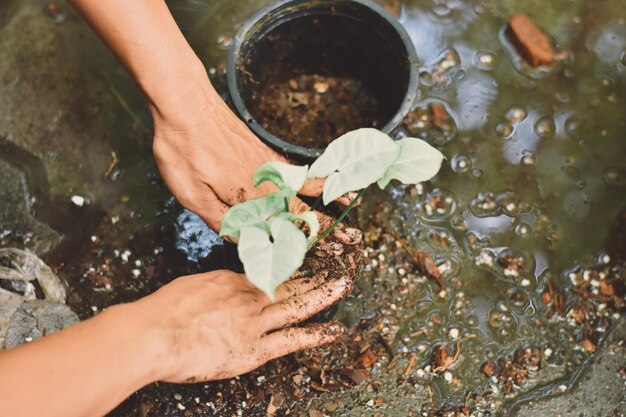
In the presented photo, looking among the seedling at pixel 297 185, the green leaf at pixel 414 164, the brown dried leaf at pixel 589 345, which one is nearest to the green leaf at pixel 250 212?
the seedling at pixel 297 185

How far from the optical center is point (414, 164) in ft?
3.73

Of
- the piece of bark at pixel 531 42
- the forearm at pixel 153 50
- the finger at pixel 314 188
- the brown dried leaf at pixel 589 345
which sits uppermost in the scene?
the forearm at pixel 153 50

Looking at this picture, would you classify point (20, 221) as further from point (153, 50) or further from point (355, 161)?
point (355, 161)

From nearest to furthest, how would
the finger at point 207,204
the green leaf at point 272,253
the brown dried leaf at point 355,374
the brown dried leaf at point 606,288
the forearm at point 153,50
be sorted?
the green leaf at point 272,253, the forearm at point 153,50, the finger at point 207,204, the brown dried leaf at point 355,374, the brown dried leaf at point 606,288

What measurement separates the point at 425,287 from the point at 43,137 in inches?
46.5

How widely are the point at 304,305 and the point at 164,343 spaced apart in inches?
12.1

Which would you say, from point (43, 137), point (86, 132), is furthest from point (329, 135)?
point (43, 137)

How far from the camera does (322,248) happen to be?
4.50 ft

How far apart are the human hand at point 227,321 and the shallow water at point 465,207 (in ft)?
1.15

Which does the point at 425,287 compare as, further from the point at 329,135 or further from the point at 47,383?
the point at 47,383

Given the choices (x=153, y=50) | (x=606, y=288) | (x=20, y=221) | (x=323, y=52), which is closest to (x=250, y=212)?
(x=153, y=50)

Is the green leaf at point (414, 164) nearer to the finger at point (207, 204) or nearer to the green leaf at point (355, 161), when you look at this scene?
the green leaf at point (355, 161)

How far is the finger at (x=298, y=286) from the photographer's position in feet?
4.30

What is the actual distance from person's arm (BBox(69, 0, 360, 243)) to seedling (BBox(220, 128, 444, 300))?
0.87 feet
